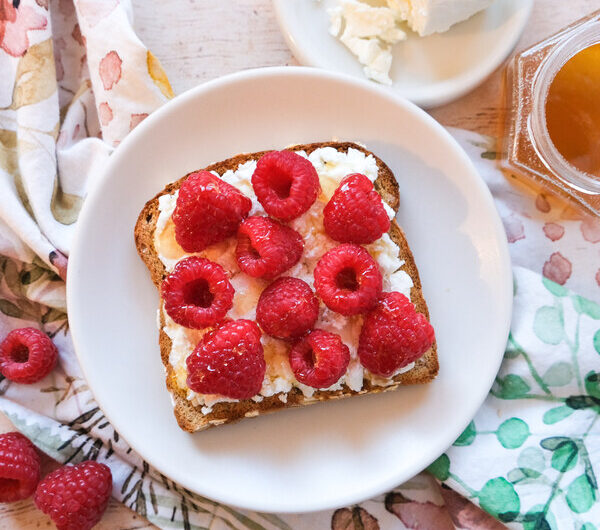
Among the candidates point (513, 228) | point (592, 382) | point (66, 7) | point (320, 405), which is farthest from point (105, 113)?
point (592, 382)

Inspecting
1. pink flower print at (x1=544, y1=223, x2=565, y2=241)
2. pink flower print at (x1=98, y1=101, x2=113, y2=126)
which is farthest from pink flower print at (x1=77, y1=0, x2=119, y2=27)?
pink flower print at (x1=544, y1=223, x2=565, y2=241)

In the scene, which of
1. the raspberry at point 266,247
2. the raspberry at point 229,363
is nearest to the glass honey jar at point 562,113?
the raspberry at point 266,247

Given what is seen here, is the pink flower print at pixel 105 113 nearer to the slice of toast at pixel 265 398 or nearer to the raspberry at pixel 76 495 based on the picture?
the slice of toast at pixel 265 398

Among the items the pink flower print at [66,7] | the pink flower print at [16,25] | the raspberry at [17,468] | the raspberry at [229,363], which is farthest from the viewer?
the pink flower print at [66,7]

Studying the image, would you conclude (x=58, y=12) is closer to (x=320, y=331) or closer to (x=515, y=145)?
(x=320, y=331)

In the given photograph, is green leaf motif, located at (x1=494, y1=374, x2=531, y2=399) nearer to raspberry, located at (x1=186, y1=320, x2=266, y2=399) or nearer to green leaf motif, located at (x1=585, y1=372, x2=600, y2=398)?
green leaf motif, located at (x1=585, y1=372, x2=600, y2=398)

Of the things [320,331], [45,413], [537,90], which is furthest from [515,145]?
[45,413]
